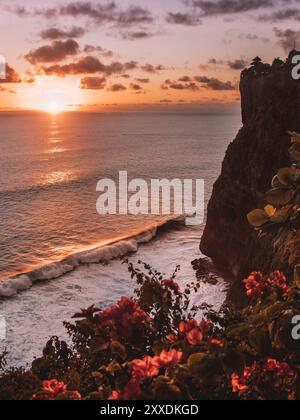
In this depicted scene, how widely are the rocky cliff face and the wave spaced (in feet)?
21.2

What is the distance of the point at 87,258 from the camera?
106ft

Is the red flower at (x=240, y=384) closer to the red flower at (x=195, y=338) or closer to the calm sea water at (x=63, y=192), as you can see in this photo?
the red flower at (x=195, y=338)

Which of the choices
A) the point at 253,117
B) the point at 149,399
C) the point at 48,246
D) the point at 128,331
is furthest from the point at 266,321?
the point at 48,246

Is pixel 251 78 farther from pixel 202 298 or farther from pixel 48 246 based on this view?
pixel 48 246

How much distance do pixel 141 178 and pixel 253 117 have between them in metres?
47.5

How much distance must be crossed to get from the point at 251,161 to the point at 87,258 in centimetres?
1493

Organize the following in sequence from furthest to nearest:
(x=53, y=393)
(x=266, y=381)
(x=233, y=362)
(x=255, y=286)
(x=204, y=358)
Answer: (x=255, y=286)
(x=266, y=381)
(x=53, y=393)
(x=233, y=362)
(x=204, y=358)

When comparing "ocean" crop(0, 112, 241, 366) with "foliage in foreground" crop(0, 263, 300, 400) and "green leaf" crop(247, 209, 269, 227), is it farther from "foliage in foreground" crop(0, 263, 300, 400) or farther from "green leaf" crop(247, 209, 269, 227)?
"green leaf" crop(247, 209, 269, 227)

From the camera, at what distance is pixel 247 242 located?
22.4m

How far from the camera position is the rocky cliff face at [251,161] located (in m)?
20.9

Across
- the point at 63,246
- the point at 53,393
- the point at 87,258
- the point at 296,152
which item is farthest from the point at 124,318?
the point at 63,246

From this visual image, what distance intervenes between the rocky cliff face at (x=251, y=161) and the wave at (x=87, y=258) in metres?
6.47

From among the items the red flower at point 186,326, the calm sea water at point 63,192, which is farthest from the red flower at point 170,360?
the calm sea water at point 63,192

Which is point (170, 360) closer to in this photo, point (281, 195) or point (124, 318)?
point (124, 318)
